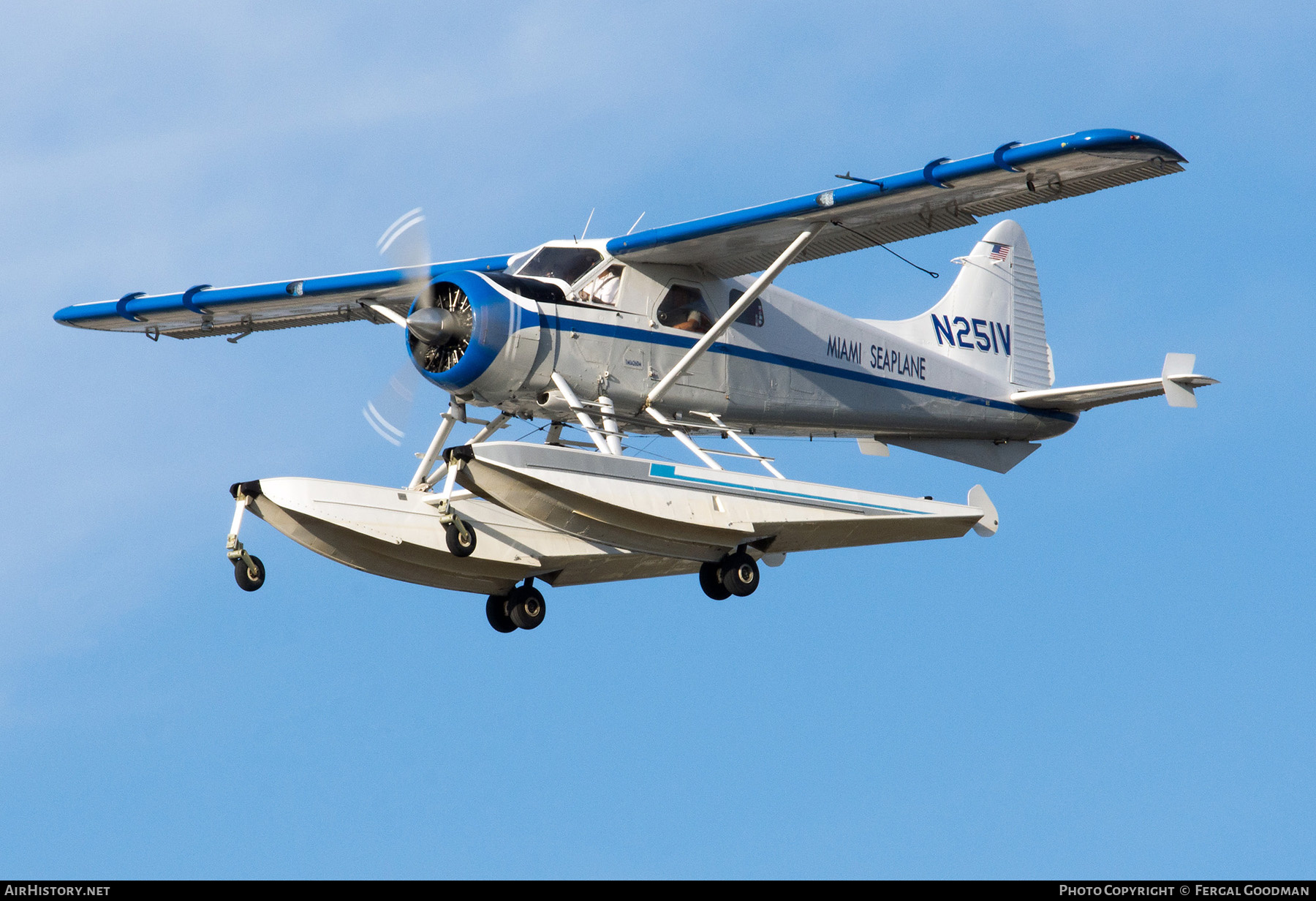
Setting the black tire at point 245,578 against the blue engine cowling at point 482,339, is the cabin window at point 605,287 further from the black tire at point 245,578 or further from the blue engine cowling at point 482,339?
the black tire at point 245,578

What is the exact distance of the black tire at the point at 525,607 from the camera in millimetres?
17000

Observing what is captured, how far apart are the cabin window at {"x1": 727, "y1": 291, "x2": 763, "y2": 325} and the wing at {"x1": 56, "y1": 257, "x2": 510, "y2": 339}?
2.39m

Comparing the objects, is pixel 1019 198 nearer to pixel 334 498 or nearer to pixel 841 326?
pixel 841 326

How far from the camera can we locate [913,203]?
1567 centimetres

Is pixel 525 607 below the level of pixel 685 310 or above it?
below

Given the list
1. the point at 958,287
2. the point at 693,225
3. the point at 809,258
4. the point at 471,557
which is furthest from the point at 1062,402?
the point at 471,557

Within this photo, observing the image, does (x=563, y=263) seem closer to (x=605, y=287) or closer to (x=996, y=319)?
(x=605, y=287)

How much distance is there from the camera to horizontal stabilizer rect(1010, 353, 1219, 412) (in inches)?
675

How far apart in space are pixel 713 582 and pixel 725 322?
2.54 m

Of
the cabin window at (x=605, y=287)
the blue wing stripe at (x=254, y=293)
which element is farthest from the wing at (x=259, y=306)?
the cabin window at (x=605, y=287)

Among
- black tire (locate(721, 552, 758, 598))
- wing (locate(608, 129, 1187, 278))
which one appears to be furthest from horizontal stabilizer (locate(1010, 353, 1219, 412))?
black tire (locate(721, 552, 758, 598))

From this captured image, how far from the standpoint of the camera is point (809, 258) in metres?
16.9

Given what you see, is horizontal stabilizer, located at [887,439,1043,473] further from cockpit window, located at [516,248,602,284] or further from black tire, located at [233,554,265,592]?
black tire, located at [233,554,265,592]

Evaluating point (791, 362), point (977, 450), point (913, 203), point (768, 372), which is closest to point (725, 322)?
point (768, 372)
